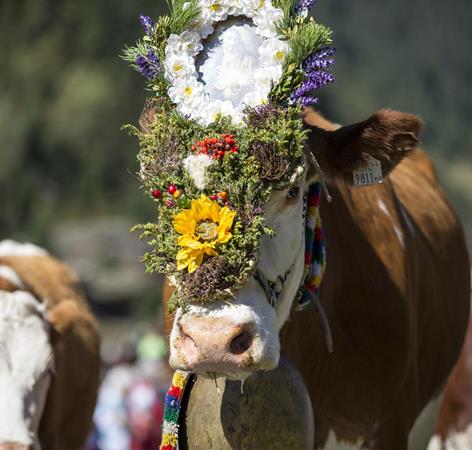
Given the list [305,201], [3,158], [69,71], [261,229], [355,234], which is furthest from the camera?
[69,71]

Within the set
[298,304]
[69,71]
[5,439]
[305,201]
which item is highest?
[69,71]

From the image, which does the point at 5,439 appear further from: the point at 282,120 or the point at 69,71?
the point at 69,71

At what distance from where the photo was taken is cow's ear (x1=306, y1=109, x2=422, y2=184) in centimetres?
518

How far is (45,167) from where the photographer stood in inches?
1809

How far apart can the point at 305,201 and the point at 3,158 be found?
39.3m

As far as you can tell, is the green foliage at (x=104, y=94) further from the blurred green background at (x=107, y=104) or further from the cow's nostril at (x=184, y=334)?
the cow's nostril at (x=184, y=334)

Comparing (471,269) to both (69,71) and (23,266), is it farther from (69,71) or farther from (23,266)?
(69,71)

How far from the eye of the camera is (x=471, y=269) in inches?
314

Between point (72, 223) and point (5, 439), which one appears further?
point (72, 223)

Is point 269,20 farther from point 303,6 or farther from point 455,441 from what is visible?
point 455,441

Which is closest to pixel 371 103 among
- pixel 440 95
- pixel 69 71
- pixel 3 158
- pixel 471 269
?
pixel 440 95

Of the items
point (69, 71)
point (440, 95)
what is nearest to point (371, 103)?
point (440, 95)

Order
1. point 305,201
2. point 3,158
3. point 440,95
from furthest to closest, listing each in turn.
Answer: point 440,95 → point 3,158 → point 305,201

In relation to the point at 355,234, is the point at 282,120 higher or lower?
higher
